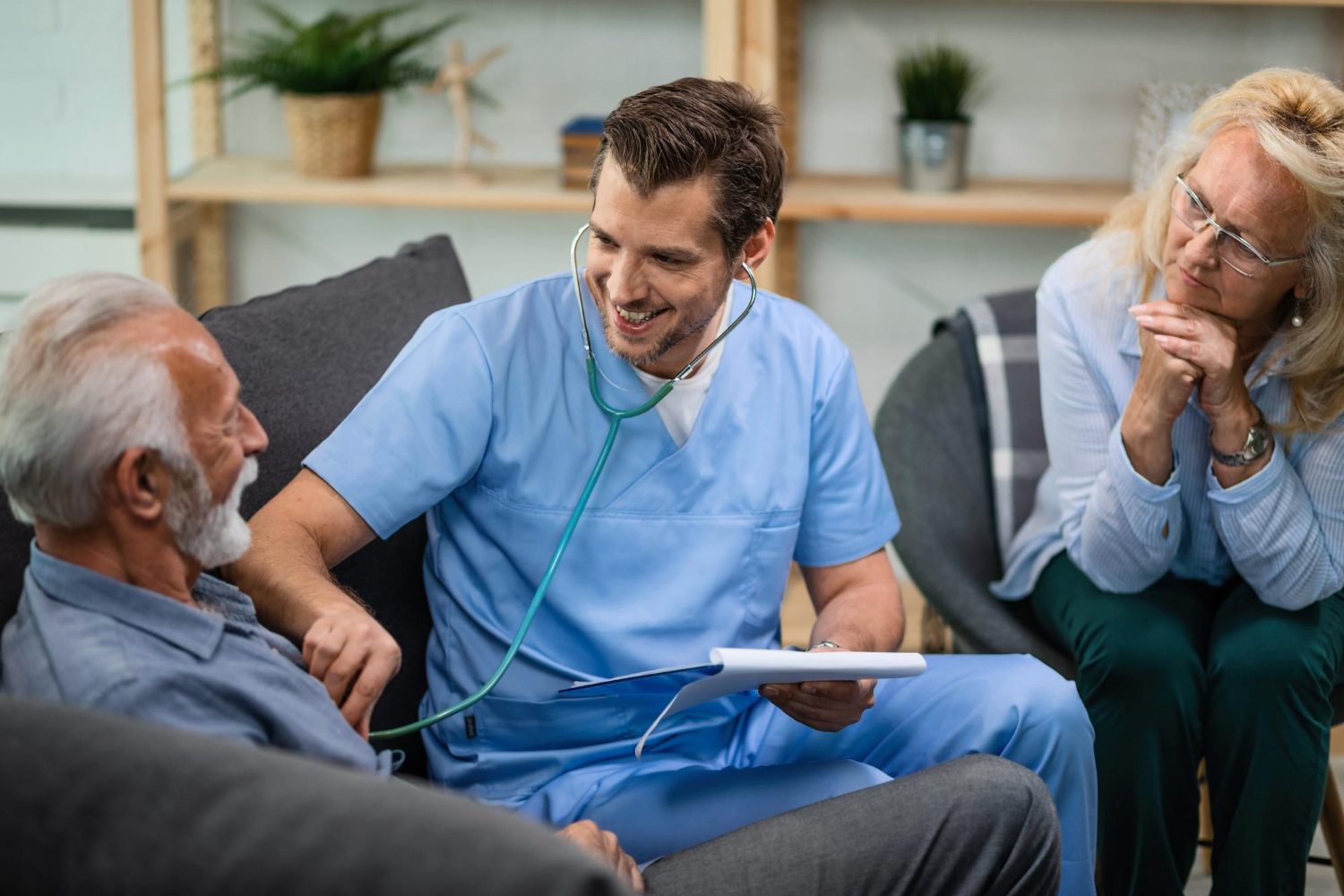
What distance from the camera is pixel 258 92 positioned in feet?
9.57

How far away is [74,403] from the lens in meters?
1.03

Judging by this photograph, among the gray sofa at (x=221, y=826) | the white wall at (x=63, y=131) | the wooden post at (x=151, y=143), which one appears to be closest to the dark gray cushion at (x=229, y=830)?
the gray sofa at (x=221, y=826)

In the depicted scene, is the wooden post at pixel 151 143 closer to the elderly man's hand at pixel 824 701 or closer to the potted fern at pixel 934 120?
the potted fern at pixel 934 120

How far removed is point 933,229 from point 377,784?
7.50 ft

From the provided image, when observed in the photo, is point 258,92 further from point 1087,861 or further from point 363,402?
point 1087,861

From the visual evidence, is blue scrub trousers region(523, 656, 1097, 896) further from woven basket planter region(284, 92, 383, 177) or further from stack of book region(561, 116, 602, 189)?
woven basket planter region(284, 92, 383, 177)

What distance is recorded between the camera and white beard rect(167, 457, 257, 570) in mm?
1087

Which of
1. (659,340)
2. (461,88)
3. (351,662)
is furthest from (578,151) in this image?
(351,662)

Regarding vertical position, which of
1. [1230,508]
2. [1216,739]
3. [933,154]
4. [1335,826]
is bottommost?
[1335,826]

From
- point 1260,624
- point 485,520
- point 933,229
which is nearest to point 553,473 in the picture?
Answer: point 485,520

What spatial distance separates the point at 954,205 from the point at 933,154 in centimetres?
11

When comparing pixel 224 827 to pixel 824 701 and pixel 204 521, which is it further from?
pixel 824 701

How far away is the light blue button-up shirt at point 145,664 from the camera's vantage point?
101cm

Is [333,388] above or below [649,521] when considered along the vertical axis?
above
